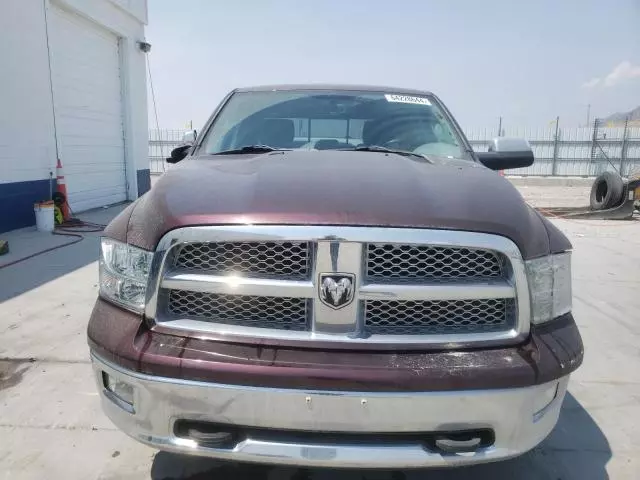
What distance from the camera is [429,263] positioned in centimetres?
169

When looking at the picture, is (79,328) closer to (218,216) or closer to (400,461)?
(218,216)

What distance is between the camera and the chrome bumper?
1552 mm

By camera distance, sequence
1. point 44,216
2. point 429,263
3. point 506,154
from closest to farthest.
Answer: point 429,263 < point 506,154 < point 44,216

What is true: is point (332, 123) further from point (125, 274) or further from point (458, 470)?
point (458, 470)

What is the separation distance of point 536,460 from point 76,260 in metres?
5.28

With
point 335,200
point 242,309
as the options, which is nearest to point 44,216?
point 242,309

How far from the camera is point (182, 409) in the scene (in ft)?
5.25

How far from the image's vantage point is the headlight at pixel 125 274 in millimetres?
1740

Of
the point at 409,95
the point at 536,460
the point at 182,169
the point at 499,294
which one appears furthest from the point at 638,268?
the point at 182,169

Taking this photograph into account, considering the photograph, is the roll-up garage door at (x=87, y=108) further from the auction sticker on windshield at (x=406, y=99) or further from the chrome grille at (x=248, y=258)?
the chrome grille at (x=248, y=258)

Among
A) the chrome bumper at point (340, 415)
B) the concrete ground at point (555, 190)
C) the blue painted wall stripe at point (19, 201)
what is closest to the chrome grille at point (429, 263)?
the chrome bumper at point (340, 415)

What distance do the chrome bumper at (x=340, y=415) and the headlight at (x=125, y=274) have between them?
0.28 metres

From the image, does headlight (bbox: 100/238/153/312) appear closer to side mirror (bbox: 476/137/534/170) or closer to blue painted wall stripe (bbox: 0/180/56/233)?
side mirror (bbox: 476/137/534/170)

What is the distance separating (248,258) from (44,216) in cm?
698
